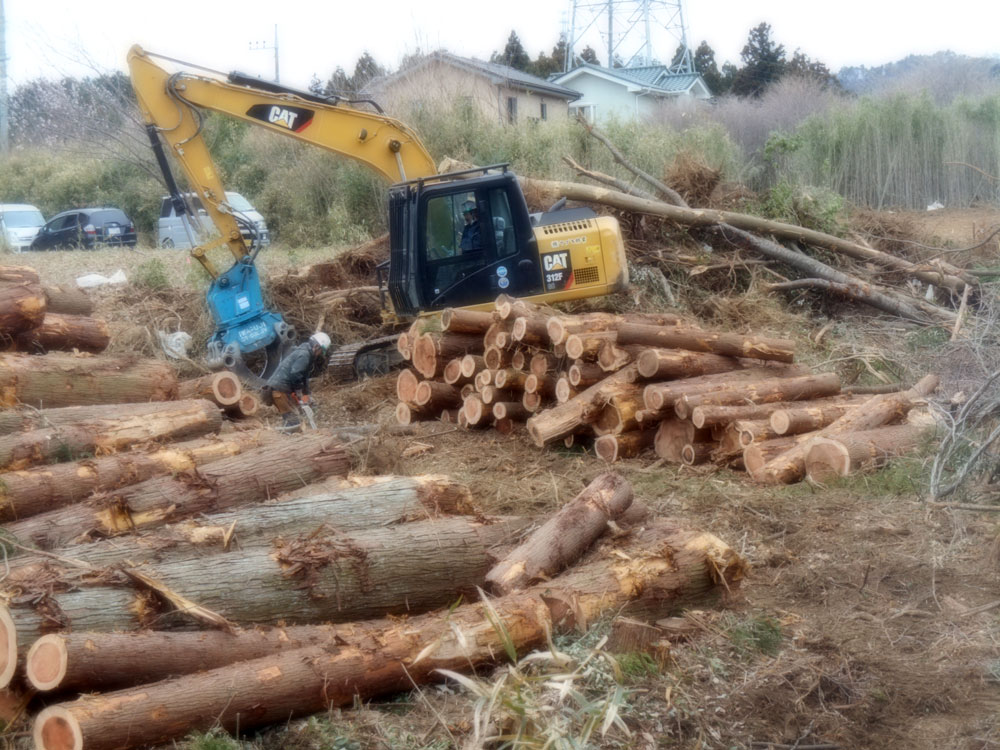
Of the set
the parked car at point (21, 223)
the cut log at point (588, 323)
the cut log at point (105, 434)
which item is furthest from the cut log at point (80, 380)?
the parked car at point (21, 223)

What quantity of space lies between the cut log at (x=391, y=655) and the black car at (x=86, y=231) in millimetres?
18755

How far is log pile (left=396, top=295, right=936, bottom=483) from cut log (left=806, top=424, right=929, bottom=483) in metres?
0.01

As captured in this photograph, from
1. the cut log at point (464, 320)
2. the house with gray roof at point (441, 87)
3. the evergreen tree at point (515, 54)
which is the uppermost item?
the evergreen tree at point (515, 54)

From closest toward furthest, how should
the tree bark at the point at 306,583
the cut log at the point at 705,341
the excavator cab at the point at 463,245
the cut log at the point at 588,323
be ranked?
the tree bark at the point at 306,583 < the cut log at the point at 705,341 < the cut log at the point at 588,323 < the excavator cab at the point at 463,245

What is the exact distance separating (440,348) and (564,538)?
4.79 meters

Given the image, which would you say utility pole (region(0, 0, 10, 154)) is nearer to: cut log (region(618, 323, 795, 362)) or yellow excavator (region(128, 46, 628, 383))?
yellow excavator (region(128, 46, 628, 383))

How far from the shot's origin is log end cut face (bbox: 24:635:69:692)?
12.1 feet

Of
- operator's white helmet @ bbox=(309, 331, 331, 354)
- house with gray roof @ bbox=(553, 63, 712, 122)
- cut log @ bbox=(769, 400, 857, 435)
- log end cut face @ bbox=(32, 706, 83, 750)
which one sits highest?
house with gray roof @ bbox=(553, 63, 712, 122)

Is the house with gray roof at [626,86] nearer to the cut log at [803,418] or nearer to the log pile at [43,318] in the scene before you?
the cut log at [803,418]

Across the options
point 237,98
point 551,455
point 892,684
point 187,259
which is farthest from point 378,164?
point 892,684

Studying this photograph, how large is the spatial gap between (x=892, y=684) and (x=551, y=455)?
473 centimetres

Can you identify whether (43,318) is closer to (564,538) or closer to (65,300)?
(65,300)

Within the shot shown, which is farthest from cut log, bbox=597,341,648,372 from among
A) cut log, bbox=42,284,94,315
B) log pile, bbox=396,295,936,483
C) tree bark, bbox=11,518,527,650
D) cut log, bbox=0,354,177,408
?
cut log, bbox=42,284,94,315

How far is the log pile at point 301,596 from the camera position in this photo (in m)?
3.76
